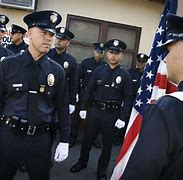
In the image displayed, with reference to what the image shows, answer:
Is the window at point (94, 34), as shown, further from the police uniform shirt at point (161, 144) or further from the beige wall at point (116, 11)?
the police uniform shirt at point (161, 144)

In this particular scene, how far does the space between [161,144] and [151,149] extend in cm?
5

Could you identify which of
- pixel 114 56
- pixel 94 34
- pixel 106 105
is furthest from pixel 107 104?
pixel 94 34

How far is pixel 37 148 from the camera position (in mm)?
2871

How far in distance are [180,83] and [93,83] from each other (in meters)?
3.59

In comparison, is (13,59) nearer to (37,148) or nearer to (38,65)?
(38,65)

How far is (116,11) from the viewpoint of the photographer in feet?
24.7

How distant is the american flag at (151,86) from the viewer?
3031mm

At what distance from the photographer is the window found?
7469mm

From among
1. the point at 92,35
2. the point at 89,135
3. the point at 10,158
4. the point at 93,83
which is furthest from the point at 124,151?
the point at 92,35

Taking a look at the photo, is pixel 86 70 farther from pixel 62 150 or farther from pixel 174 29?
pixel 174 29

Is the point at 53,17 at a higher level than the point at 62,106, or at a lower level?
Result: higher

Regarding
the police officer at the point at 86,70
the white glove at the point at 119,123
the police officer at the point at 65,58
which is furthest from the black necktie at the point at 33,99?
the police officer at the point at 86,70

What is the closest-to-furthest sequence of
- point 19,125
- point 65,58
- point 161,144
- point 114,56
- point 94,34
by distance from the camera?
point 161,144, point 19,125, point 114,56, point 65,58, point 94,34

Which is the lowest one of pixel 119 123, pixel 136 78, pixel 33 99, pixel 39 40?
pixel 119 123
